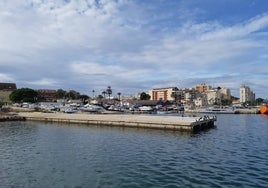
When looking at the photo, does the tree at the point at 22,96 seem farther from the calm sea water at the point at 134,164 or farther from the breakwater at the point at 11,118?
the calm sea water at the point at 134,164

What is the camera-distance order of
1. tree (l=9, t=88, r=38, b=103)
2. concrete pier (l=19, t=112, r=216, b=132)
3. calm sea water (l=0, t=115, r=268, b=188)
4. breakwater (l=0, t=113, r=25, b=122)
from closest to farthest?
1. calm sea water (l=0, t=115, r=268, b=188)
2. concrete pier (l=19, t=112, r=216, b=132)
3. breakwater (l=0, t=113, r=25, b=122)
4. tree (l=9, t=88, r=38, b=103)

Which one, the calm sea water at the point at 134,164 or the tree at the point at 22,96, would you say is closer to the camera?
the calm sea water at the point at 134,164

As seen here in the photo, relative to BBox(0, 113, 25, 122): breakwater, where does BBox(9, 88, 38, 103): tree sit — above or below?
above

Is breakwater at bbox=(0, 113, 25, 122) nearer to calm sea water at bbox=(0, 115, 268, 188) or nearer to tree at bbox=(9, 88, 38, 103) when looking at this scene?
calm sea water at bbox=(0, 115, 268, 188)

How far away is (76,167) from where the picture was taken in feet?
78.3

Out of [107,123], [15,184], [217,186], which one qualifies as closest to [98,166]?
[15,184]

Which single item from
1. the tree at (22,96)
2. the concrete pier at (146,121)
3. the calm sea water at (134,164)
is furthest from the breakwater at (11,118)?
the tree at (22,96)

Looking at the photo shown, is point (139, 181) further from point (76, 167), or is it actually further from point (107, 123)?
point (107, 123)

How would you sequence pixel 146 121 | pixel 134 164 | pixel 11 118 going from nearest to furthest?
1. pixel 134 164
2. pixel 146 121
3. pixel 11 118

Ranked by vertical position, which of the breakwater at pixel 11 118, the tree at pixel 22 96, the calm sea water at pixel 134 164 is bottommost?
the calm sea water at pixel 134 164

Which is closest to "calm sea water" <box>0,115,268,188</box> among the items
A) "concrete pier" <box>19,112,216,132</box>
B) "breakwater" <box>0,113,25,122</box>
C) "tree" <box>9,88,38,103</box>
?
"concrete pier" <box>19,112,216,132</box>

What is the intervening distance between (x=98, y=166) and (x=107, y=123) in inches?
1488

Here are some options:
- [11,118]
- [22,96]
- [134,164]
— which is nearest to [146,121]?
[134,164]

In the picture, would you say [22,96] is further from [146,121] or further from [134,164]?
[134,164]
